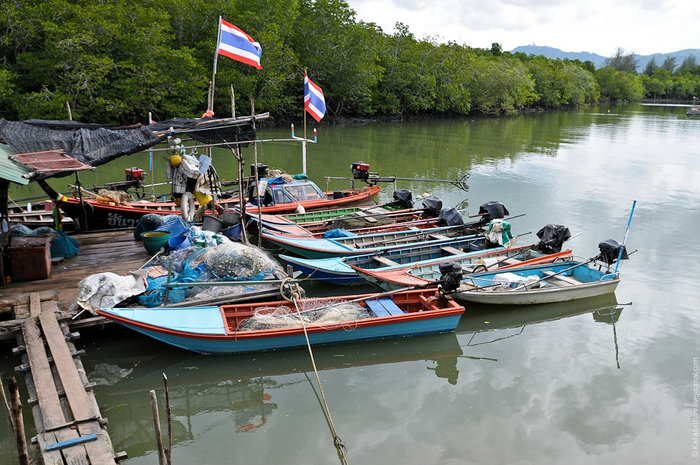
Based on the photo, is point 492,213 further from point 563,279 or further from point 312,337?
point 312,337

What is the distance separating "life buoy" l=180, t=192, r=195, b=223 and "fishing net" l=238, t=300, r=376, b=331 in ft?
10.7

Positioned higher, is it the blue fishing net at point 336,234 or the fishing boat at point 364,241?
the blue fishing net at point 336,234

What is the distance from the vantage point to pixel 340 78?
42250 mm

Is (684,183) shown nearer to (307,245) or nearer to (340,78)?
(307,245)

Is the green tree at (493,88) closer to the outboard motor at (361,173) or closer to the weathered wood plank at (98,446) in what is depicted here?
the outboard motor at (361,173)

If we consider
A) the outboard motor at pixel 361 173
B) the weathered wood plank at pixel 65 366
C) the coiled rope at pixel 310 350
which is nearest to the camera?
the weathered wood plank at pixel 65 366

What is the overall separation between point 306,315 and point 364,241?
3.76m

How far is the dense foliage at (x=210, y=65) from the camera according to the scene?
83.9 feet

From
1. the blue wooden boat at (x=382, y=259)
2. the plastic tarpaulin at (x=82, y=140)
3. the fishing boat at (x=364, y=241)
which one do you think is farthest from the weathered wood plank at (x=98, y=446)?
the fishing boat at (x=364, y=241)

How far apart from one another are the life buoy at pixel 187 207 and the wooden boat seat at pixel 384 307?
4.23 m

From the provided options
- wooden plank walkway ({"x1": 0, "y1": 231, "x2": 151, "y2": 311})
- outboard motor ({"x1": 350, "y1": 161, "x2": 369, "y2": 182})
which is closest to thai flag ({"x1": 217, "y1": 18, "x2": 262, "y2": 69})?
wooden plank walkway ({"x1": 0, "y1": 231, "x2": 151, "y2": 311})

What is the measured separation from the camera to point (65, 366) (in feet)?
20.0

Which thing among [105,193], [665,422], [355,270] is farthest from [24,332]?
[665,422]

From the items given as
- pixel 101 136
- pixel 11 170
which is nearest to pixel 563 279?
pixel 101 136
